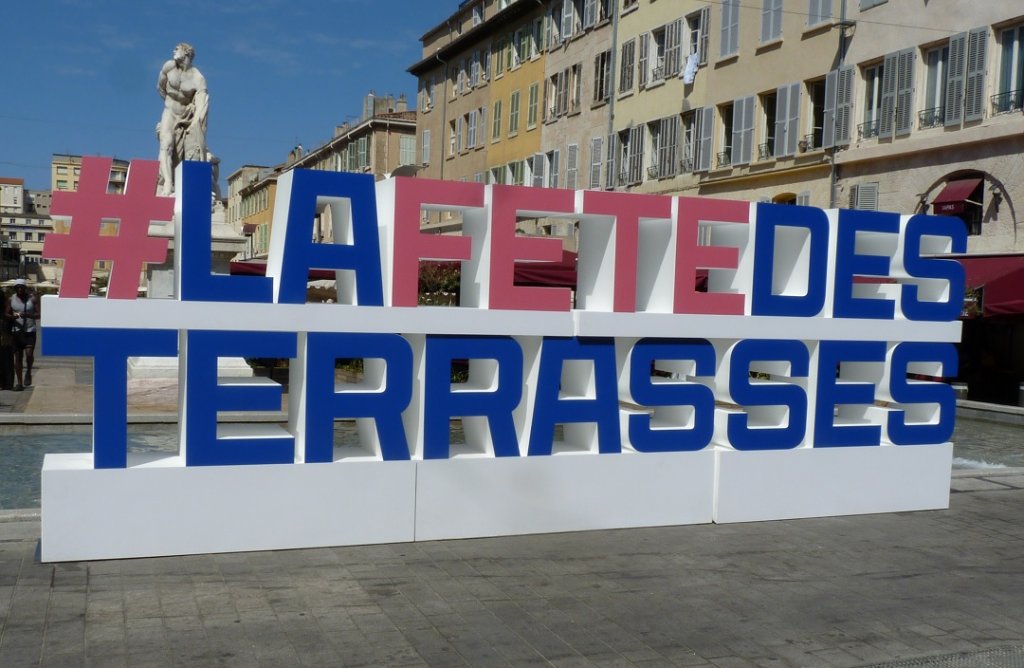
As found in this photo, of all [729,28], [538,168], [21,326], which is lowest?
[21,326]

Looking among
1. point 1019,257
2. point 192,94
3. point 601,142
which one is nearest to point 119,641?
point 192,94

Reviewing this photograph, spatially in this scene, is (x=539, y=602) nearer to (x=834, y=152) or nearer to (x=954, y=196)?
(x=954, y=196)

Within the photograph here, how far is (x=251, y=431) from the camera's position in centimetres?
787

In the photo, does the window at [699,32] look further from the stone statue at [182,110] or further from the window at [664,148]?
the stone statue at [182,110]

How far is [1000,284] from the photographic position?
1936cm

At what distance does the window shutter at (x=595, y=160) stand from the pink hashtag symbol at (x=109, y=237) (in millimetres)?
29594

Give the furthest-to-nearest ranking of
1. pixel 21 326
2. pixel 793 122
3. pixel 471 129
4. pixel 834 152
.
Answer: pixel 471 129, pixel 793 122, pixel 834 152, pixel 21 326

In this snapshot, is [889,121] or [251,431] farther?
[889,121]

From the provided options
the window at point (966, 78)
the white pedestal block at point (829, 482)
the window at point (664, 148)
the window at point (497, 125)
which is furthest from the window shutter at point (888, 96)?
the window at point (497, 125)

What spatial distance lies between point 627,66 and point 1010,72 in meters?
15.2

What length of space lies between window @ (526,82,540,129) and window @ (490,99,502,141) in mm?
2723

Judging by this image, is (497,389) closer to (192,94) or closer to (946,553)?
(946,553)

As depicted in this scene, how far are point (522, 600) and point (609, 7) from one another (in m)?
32.1

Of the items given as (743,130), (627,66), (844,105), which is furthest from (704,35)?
(844,105)
